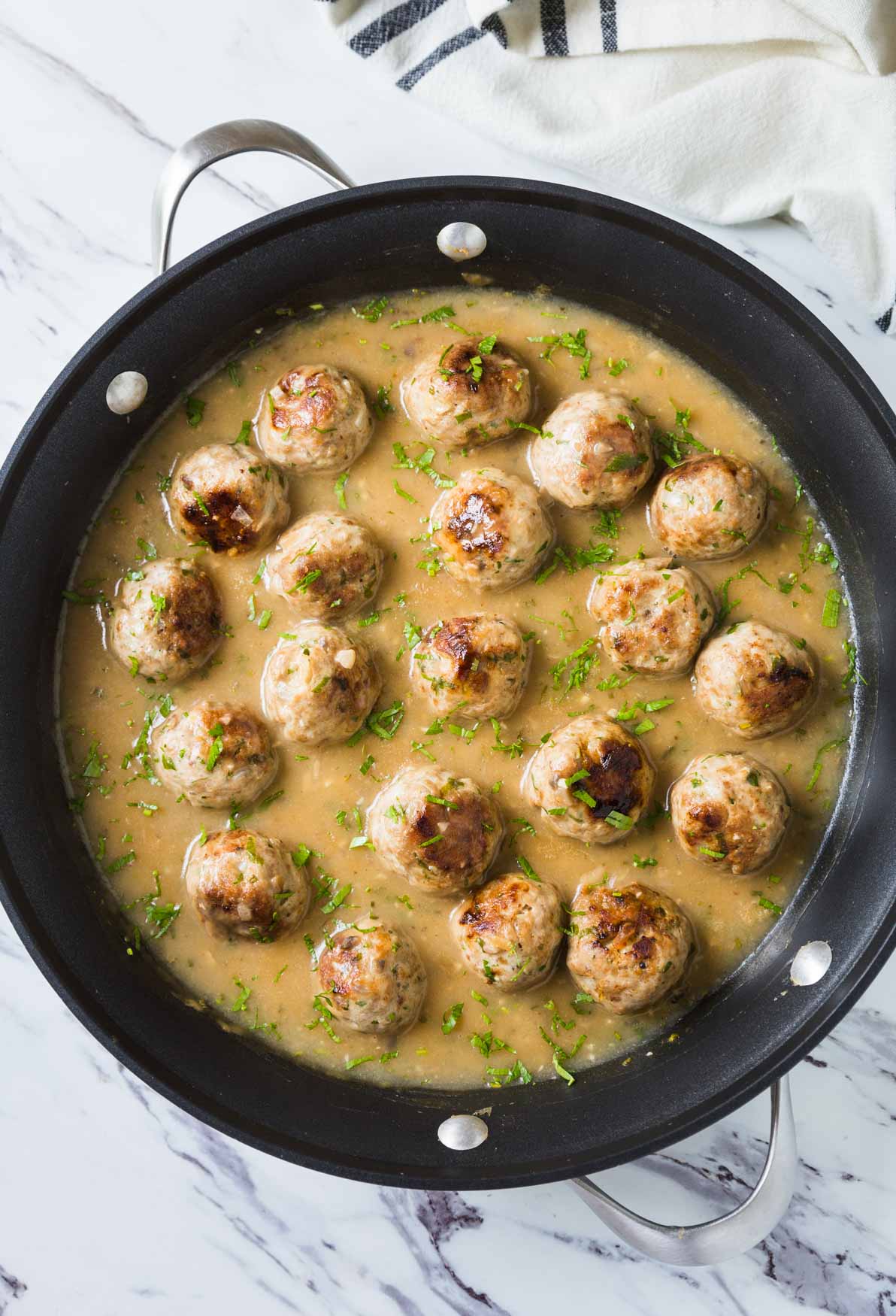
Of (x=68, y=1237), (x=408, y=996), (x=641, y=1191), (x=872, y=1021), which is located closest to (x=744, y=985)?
(x=872, y=1021)

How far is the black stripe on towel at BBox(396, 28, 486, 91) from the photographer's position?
354 centimetres

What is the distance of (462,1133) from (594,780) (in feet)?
3.60

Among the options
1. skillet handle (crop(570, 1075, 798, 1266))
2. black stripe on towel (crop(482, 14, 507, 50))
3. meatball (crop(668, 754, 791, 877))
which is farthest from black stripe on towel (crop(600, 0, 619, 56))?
skillet handle (crop(570, 1075, 798, 1266))

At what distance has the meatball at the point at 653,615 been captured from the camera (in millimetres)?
3203

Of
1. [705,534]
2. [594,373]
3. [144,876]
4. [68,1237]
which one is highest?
[594,373]

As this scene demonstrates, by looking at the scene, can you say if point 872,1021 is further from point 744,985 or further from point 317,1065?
point 317,1065

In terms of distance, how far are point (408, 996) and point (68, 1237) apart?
1561mm

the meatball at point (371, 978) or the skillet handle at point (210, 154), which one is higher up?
the skillet handle at point (210, 154)

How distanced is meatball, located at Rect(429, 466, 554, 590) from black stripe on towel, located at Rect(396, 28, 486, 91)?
1352mm

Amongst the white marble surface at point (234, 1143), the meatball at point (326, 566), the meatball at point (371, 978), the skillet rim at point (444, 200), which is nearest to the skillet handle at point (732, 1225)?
the skillet rim at point (444, 200)

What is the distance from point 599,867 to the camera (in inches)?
131

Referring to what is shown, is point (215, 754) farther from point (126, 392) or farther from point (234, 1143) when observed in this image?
point (234, 1143)

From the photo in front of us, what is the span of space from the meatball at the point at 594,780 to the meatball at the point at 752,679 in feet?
0.91

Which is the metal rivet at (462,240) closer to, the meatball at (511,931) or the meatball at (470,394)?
the meatball at (470,394)
